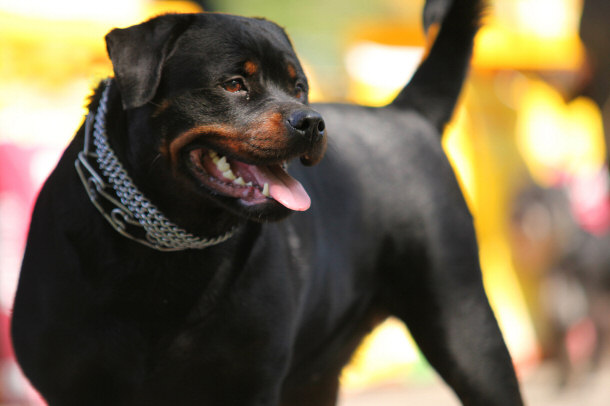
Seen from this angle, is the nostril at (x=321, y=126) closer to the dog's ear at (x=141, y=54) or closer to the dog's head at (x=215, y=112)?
the dog's head at (x=215, y=112)

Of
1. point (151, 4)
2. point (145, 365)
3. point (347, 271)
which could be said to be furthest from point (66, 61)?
point (145, 365)

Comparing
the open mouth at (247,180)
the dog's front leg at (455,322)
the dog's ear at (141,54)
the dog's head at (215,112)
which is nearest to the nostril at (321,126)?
the dog's head at (215,112)

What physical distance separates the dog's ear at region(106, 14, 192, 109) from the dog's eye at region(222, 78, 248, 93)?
177mm

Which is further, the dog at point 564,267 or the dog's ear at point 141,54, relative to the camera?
the dog at point 564,267

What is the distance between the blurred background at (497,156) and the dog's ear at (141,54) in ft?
10.8

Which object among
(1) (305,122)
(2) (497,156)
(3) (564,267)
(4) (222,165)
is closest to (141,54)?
(4) (222,165)

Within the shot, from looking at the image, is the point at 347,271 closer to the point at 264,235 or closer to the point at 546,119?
the point at 264,235

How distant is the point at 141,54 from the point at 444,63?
1.45 m

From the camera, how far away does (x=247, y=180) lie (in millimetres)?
2598

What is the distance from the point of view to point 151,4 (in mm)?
7363

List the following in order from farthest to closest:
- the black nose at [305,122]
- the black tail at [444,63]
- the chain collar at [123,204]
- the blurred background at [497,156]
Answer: the blurred background at [497,156] → the black tail at [444,63] → the chain collar at [123,204] → the black nose at [305,122]

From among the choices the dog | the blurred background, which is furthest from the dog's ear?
the dog

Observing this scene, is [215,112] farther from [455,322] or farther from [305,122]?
[455,322]

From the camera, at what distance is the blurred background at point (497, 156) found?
231 inches
